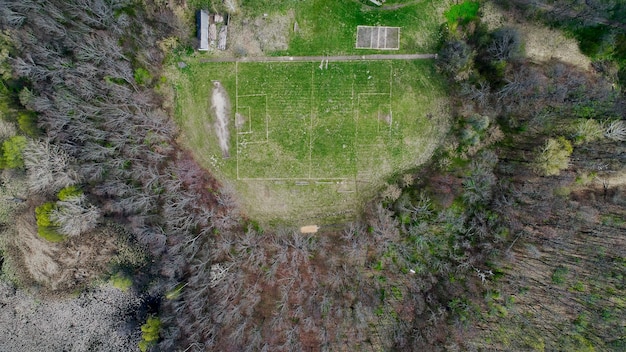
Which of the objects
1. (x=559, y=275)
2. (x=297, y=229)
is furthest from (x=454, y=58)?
(x=297, y=229)

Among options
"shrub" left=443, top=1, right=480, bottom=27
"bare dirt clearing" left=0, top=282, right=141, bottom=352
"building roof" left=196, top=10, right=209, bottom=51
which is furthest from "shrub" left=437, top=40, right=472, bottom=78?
"bare dirt clearing" left=0, top=282, right=141, bottom=352

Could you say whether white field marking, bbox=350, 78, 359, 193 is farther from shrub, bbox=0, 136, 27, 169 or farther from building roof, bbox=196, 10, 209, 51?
shrub, bbox=0, 136, 27, 169

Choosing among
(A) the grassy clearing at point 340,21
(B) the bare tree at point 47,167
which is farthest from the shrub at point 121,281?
(A) the grassy clearing at point 340,21

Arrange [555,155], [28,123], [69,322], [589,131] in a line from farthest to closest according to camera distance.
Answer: [69,322] → [28,123] → [589,131] → [555,155]

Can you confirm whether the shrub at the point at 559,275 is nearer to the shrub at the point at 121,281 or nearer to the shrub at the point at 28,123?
the shrub at the point at 121,281

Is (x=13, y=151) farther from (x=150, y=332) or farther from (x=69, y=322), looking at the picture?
(x=150, y=332)

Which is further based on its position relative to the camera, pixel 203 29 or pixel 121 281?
pixel 121 281
